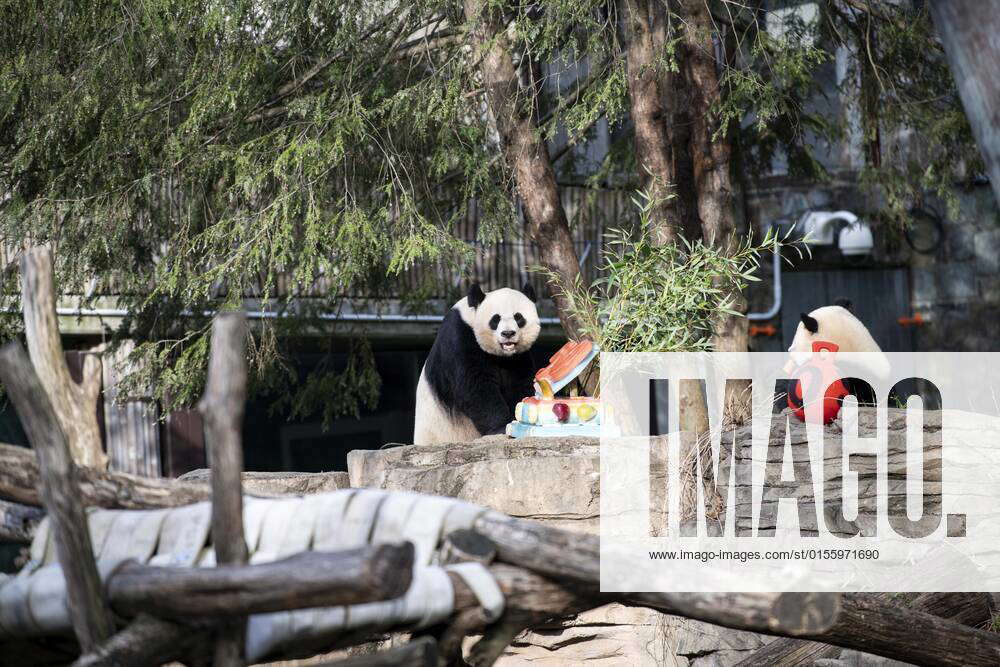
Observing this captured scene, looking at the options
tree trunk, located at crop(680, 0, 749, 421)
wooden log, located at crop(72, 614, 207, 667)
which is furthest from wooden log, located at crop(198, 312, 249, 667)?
tree trunk, located at crop(680, 0, 749, 421)

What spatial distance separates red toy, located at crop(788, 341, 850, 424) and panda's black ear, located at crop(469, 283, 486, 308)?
5.65 ft

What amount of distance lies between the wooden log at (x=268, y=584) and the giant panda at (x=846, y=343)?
3.41 m

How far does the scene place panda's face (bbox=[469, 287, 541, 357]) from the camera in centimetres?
565

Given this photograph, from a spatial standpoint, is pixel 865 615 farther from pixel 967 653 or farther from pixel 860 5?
pixel 860 5

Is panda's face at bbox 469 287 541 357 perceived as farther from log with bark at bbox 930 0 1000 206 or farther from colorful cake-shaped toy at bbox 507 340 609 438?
log with bark at bbox 930 0 1000 206

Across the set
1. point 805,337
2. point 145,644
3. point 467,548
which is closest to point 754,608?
point 467,548

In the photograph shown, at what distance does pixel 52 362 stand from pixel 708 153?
4.24 metres

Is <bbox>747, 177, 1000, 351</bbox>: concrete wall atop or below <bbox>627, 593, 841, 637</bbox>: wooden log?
atop

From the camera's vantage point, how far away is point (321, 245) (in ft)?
21.0

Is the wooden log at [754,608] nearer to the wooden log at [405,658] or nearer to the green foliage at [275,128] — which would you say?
the wooden log at [405,658]

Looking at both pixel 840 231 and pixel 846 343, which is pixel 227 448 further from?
pixel 840 231

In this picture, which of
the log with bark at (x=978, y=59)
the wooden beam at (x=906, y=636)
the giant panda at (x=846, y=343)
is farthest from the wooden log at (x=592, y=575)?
the giant panda at (x=846, y=343)

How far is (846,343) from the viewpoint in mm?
5145

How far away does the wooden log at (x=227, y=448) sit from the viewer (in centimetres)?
221
